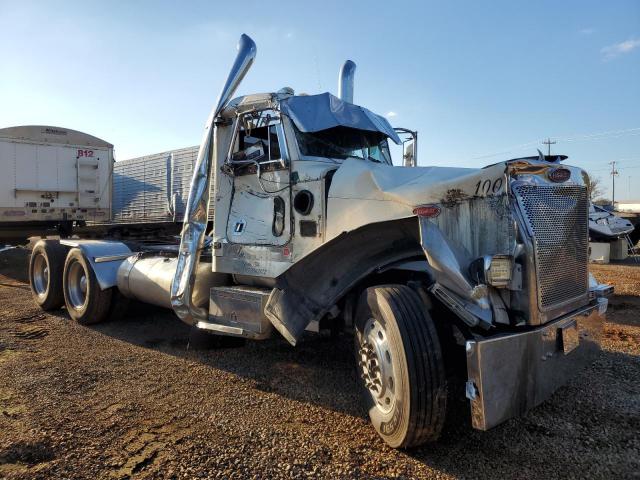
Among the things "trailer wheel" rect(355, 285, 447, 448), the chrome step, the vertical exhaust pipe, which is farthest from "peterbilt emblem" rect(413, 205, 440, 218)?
the vertical exhaust pipe

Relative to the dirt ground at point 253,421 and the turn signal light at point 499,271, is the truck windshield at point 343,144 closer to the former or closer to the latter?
the turn signal light at point 499,271

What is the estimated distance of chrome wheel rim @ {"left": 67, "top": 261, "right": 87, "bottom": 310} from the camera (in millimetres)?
7480

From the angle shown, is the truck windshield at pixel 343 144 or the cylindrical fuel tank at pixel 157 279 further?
the cylindrical fuel tank at pixel 157 279

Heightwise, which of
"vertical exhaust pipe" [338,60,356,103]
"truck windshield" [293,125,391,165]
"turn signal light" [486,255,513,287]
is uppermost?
"vertical exhaust pipe" [338,60,356,103]

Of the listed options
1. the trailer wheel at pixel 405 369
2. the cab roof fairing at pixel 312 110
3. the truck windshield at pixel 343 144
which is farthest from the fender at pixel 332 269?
the cab roof fairing at pixel 312 110

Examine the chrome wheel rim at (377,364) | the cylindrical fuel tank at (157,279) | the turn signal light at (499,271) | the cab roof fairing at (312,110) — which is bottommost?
the chrome wheel rim at (377,364)

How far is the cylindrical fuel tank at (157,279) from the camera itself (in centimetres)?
529

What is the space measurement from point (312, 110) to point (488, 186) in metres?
2.11

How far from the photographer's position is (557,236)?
340cm

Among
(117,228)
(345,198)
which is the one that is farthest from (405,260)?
(117,228)

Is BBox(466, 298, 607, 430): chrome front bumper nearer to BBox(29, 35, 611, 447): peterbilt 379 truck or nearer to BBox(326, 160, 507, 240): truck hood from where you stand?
BBox(29, 35, 611, 447): peterbilt 379 truck

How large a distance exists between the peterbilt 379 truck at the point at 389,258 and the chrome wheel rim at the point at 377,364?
2 centimetres

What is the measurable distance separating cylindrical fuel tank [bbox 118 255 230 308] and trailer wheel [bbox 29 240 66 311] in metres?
1.77

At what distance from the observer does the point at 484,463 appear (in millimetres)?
3184
